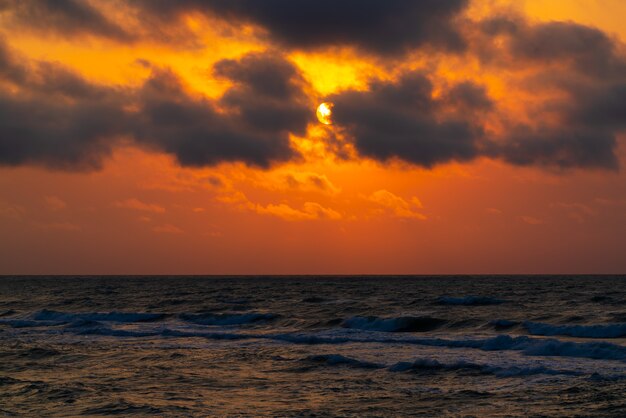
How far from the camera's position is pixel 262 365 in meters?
27.3

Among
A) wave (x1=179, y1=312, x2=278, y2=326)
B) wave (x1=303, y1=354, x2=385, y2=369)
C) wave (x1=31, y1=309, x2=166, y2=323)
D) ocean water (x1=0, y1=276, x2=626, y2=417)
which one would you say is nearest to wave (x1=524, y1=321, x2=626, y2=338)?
ocean water (x1=0, y1=276, x2=626, y2=417)

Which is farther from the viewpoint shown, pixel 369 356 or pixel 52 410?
pixel 369 356

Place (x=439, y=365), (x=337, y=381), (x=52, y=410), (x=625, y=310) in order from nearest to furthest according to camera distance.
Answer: (x=52, y=410) → (x=337, y=381) → (x=439, y=365) → (x=625, y=310)

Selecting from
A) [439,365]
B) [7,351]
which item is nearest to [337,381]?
[439,365]

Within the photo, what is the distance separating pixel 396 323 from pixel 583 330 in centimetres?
1178

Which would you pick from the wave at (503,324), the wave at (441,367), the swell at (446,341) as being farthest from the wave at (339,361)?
the wave at (503,324)

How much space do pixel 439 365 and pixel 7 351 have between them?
829 inches

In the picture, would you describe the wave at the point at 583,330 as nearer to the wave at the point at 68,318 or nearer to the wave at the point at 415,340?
the wave at the point at 415,340

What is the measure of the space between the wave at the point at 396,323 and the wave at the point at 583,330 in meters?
6.45

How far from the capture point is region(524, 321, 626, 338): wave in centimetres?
3697

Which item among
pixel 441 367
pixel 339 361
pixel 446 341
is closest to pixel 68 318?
pixel 446 341

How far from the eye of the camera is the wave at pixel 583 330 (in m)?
37.0

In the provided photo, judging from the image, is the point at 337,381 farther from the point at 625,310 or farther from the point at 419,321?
the point at 625,310

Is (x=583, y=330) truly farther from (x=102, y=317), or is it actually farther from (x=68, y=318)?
(x=68, y=318)
